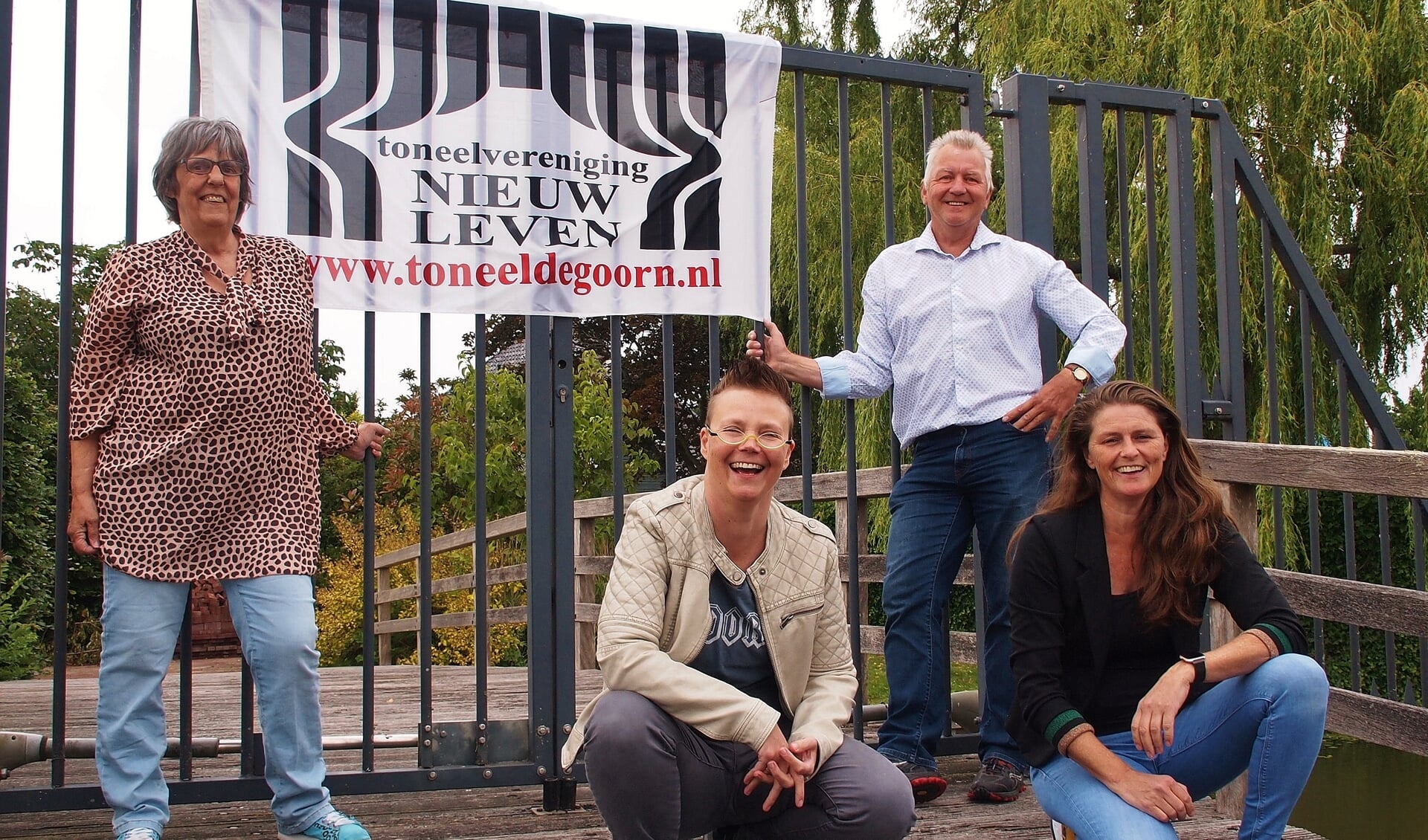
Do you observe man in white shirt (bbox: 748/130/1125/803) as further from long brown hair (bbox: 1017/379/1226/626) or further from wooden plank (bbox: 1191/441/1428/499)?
long brown hair (bbox: 1017/379/1226/626)

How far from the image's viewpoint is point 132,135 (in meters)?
2.75

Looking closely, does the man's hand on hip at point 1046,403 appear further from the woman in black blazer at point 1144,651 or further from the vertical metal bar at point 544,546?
the vertical metal bar at point 544,546

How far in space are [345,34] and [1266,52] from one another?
19.3ft

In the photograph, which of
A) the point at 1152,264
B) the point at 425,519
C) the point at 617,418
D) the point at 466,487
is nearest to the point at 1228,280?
the point at 1152,264

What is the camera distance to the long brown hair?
2.39 meters

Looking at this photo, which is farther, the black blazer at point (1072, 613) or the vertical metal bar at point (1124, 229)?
the vertical metal bar at point (1124, 229)

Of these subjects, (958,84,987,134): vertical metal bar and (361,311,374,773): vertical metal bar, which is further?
(958,84,987,134): vertical metal bar

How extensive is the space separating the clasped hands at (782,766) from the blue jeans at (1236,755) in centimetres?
52

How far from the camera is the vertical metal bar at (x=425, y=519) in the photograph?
9.38ft

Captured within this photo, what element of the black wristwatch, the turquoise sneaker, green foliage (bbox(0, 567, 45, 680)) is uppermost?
the black wristwatch

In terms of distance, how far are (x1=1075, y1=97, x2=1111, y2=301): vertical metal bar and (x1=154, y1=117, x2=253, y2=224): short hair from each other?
2364 millimetres

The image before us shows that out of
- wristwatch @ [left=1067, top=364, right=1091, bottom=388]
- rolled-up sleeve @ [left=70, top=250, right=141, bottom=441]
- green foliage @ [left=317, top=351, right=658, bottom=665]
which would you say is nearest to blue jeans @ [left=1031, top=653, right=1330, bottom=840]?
wristwatch @ [left=1067, top=364, right=1091, bottom=388]

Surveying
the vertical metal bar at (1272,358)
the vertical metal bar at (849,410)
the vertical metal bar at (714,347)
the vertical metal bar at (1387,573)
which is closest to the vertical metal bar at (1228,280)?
the vertical metal bar at (1272,358)

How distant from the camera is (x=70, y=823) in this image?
2887mm
